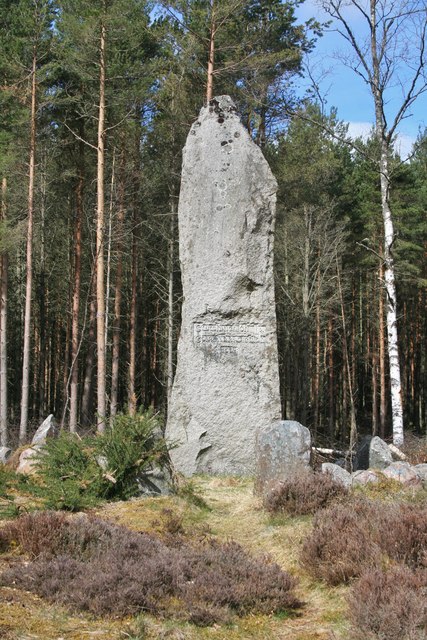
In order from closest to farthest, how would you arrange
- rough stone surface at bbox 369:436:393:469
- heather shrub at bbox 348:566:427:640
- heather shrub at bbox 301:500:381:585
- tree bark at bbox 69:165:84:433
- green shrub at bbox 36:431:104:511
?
1. heather shrub at bbox 348:566:427:640
2. heather shrub at bbox 301:500:381:585
3. green shrub at bbox 36:431:104:511
4. rough stone surface at bbox 369:436:393:469
5. tree bark at bbox 69:165:84:433

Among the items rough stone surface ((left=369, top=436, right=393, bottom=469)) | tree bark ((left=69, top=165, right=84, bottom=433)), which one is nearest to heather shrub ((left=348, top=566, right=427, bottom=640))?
rough stone surface ((left=369, top=436, right=393, bottom=469))

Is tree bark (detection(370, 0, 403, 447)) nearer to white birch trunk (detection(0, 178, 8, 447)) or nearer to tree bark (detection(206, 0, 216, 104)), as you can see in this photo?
tree bark (detection(206, 0, 216, 104))

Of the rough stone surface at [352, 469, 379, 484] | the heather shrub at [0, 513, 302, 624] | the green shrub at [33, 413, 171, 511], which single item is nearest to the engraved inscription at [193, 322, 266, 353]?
the rough stone surface at [352, 469, 379, 484]

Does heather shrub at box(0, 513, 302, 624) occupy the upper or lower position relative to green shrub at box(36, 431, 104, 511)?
lower

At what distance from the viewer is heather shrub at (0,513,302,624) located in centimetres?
429

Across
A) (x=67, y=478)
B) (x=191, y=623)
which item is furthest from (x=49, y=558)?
(x=67, y=478)

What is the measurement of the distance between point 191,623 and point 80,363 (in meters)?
23.8

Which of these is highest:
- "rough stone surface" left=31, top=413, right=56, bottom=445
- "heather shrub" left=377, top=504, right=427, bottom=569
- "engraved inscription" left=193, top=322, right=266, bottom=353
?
"engraved inscription" left=193, top=322, right=266, bottom=353

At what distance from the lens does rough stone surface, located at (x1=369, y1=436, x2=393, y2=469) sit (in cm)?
963

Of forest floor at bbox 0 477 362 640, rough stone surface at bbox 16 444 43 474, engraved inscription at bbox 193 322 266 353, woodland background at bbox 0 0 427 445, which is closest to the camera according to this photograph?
forest floor at bbox 0 477 362 640

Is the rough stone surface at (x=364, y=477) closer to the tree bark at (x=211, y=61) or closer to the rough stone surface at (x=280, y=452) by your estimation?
the rough stone surface at (x=280, y=452)

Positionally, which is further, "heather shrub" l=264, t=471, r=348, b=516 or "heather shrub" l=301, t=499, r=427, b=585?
"heather shrub" l=264, t=471, r=348, b=516

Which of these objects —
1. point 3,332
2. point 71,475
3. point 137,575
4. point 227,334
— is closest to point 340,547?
point 137,575

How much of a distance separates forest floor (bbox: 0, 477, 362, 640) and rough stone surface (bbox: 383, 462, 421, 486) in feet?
5.96
